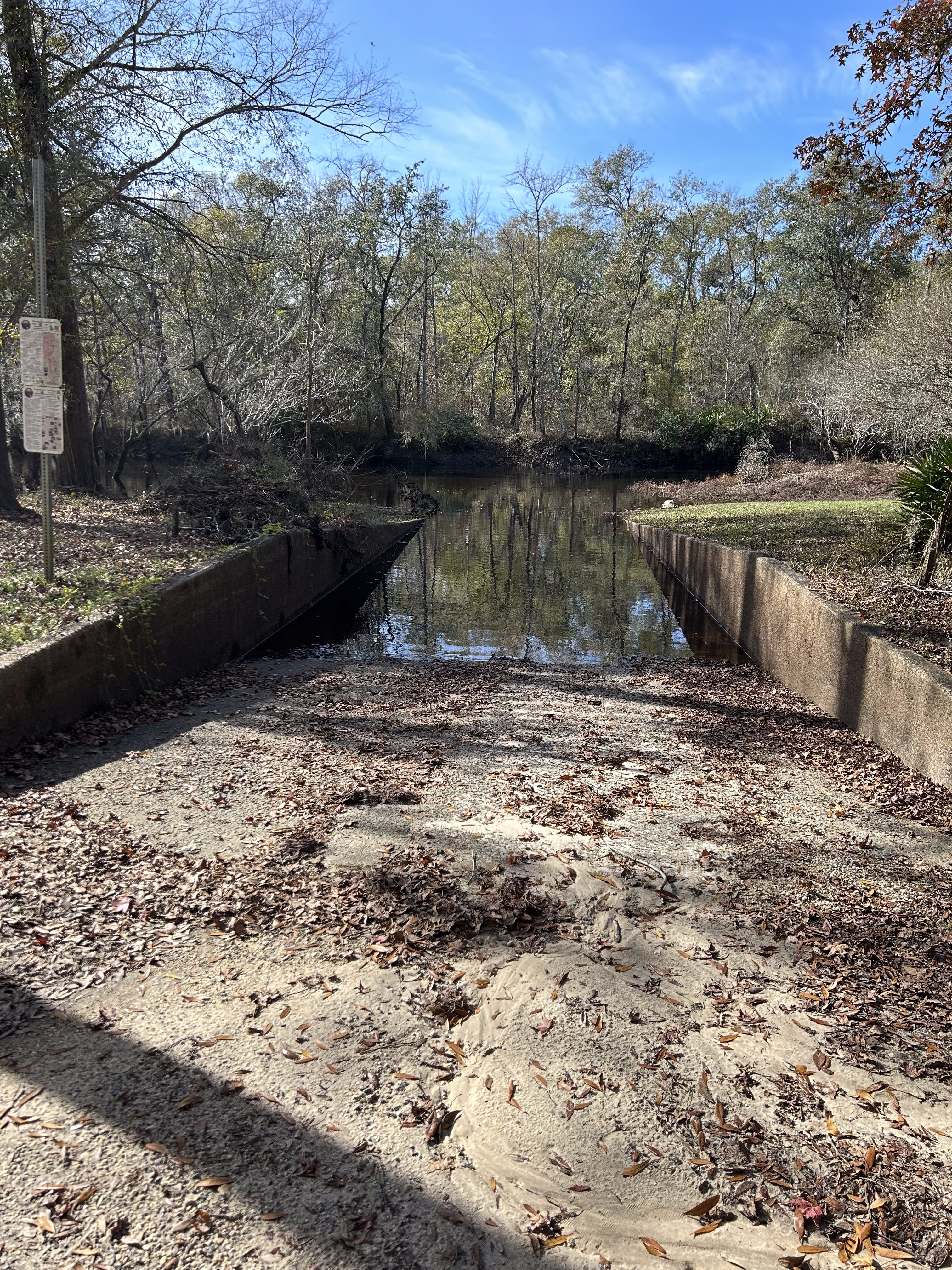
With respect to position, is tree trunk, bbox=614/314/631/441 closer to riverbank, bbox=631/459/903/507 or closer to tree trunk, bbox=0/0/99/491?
riverbank, bbox=631/459/903/507

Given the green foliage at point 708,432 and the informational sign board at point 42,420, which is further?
the green foliage at point 708,432

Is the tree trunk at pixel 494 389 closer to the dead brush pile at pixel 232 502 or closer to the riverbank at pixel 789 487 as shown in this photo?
the riverbank at pixel 789 487

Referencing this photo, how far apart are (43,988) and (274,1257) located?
1.57 meters

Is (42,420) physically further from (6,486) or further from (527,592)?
(527,592)

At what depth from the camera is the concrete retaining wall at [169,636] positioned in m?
6.28

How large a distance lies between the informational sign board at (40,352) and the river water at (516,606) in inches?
209

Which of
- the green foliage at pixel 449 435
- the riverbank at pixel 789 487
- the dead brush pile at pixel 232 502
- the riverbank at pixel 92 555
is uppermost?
the green foliage at pixel 449 435

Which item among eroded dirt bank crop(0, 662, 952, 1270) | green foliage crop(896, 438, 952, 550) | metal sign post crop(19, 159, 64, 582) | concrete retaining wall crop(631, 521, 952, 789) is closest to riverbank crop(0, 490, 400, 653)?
metal sign post crop(19, 159, 64, 582)

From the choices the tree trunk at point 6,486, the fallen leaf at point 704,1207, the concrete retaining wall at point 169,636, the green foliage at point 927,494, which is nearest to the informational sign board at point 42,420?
the concrete retaining wall at point 169,636

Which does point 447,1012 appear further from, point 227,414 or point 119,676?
point 227,414

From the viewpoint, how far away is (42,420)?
7.50m

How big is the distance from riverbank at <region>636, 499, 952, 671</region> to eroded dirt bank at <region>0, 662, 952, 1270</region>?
237 cm

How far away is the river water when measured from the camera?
13.0 m

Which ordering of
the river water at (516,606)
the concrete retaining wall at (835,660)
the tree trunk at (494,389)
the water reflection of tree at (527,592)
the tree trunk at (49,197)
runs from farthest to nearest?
the tree trunk at (494,389) < the water reflection of tree at (527,592) < the river water at (516,606) < the tree trunk at (49,197) < the concrete retaining wall at (835,660)
